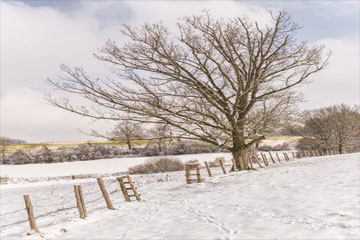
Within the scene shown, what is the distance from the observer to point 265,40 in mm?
17875

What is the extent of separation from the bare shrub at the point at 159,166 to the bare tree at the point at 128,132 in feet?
67.1

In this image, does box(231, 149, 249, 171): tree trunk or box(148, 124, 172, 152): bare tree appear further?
box(231, 149, 249, 171): tree trunk

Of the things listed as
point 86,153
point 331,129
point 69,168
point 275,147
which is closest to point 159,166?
point 69,168

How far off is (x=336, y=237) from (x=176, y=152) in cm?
4892

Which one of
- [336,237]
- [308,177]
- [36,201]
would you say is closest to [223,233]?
[336,237]

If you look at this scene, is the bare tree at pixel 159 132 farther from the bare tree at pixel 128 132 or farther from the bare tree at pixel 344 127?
the bare tree at pixel 344 127

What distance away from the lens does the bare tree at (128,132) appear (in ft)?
53.1

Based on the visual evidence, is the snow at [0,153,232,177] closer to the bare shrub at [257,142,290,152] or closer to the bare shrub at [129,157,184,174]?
the bare shrub at [129,157,184,174]

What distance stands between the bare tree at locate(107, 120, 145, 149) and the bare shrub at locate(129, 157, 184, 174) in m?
20.5

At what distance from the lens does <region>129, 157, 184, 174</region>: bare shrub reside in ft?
122

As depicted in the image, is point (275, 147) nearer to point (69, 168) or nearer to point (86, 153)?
point (86, 153)

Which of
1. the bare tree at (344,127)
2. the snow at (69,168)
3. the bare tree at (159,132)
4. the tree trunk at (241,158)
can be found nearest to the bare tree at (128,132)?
the bare tree at (159,132)

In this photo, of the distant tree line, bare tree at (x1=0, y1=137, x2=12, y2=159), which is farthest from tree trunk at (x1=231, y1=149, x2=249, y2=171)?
bare tree at (x1=0, y1=137, x2=12, y2=159)

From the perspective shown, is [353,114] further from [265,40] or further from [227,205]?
[227,205]
